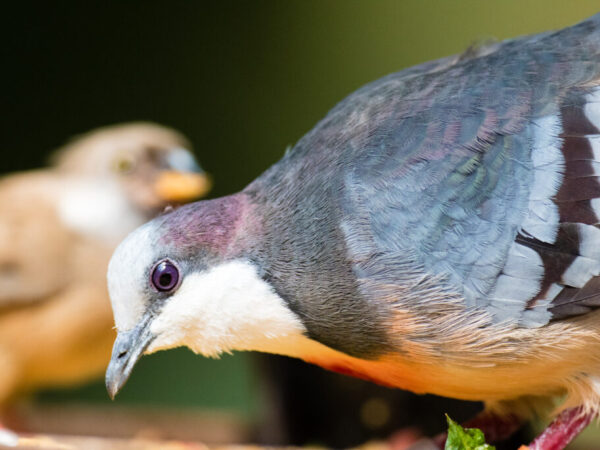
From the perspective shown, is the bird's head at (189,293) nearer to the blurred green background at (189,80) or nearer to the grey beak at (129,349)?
the grey beak at (129,349)

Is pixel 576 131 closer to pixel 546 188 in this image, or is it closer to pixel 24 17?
pixel 546 188

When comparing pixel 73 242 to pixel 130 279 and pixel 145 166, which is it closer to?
pixel 145 166

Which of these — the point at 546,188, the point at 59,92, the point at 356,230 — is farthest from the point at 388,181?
the point at 59,92

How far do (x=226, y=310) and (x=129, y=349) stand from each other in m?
0.17

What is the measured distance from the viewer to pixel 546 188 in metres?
1.23

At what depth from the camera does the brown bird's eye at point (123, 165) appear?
97.7 inches

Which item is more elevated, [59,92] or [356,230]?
[356,230]

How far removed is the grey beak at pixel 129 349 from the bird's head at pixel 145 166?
42.8 inches

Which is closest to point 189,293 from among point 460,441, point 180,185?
point 460,441

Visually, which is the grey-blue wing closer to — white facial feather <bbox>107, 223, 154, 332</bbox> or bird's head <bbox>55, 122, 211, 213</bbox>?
white facial feather <bbox>107, 223, 154, 332</bbox>

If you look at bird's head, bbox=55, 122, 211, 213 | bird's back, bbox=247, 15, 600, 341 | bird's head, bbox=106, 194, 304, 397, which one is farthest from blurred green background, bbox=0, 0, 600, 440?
bird's head, bbox=106, 194, 304, 397

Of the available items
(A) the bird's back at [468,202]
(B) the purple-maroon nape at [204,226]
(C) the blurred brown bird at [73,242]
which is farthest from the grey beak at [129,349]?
(C) the blurred brown bird at [73,242]

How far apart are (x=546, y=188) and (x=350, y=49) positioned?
198 centimetres

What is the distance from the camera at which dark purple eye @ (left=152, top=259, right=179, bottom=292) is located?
1.27 metres
